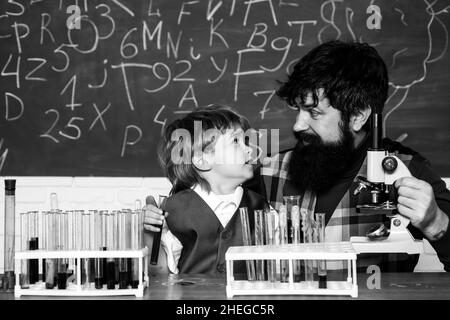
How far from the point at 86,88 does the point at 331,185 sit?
1444 mm

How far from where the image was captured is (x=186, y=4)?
11.3 ft

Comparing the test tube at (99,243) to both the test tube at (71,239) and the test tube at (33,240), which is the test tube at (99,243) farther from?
the test tube at (33,240)

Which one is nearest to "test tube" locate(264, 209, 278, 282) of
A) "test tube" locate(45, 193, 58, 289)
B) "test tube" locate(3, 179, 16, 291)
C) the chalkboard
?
"test tube" locate(45, 193, 58, 289)

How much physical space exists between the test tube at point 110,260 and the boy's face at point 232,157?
28.0 inches

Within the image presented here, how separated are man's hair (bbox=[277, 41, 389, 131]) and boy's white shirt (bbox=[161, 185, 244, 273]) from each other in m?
0.47

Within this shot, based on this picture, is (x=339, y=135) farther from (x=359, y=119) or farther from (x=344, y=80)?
(x=344, y=80)

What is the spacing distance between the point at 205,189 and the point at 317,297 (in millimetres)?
845

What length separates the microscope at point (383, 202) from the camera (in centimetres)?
184

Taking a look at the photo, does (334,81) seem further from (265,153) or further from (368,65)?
(265,153)

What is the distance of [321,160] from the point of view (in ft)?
8.35

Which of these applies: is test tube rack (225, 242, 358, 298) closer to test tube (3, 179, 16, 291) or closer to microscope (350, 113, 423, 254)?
microscope (350, 113, 423, 254)

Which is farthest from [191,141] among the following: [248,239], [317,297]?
[317,297]

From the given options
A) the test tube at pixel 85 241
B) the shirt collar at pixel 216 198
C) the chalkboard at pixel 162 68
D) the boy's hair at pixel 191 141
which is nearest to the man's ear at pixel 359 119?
the boy's hair at pixel 191 141
